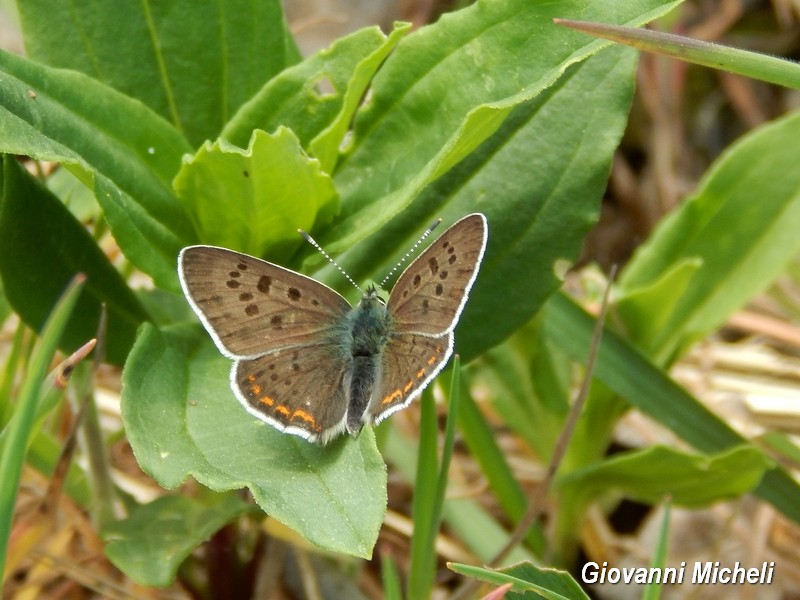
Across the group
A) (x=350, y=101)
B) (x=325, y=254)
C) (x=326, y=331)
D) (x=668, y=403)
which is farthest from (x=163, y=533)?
(x=668, y=403)

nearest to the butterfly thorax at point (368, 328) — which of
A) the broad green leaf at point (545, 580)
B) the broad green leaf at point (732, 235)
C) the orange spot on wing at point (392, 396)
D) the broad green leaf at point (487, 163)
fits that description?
the broad green leaf at point (487, 163)

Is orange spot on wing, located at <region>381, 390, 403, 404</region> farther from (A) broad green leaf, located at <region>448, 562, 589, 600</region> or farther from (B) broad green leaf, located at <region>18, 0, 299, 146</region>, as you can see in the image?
(B) broad green leaf, located at <region>18, 0, 299, 146</region>

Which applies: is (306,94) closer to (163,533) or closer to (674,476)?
(163,533)

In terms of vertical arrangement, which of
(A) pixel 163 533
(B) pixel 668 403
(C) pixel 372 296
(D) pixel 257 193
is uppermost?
(D) pixel 257 193

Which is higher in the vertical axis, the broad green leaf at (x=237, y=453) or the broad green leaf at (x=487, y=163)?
the broad green leaf at (x=487, y=163)

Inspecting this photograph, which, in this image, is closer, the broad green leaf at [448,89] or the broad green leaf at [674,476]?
the broad green leaf at [448,89]

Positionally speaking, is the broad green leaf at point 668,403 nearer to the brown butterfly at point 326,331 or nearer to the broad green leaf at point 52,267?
the brown butterfly at point 326,331

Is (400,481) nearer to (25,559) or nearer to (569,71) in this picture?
(25,559)

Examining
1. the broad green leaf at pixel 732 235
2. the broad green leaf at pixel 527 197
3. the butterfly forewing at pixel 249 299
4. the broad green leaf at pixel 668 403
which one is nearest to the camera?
the butterfly forewing at pixel 249 299
